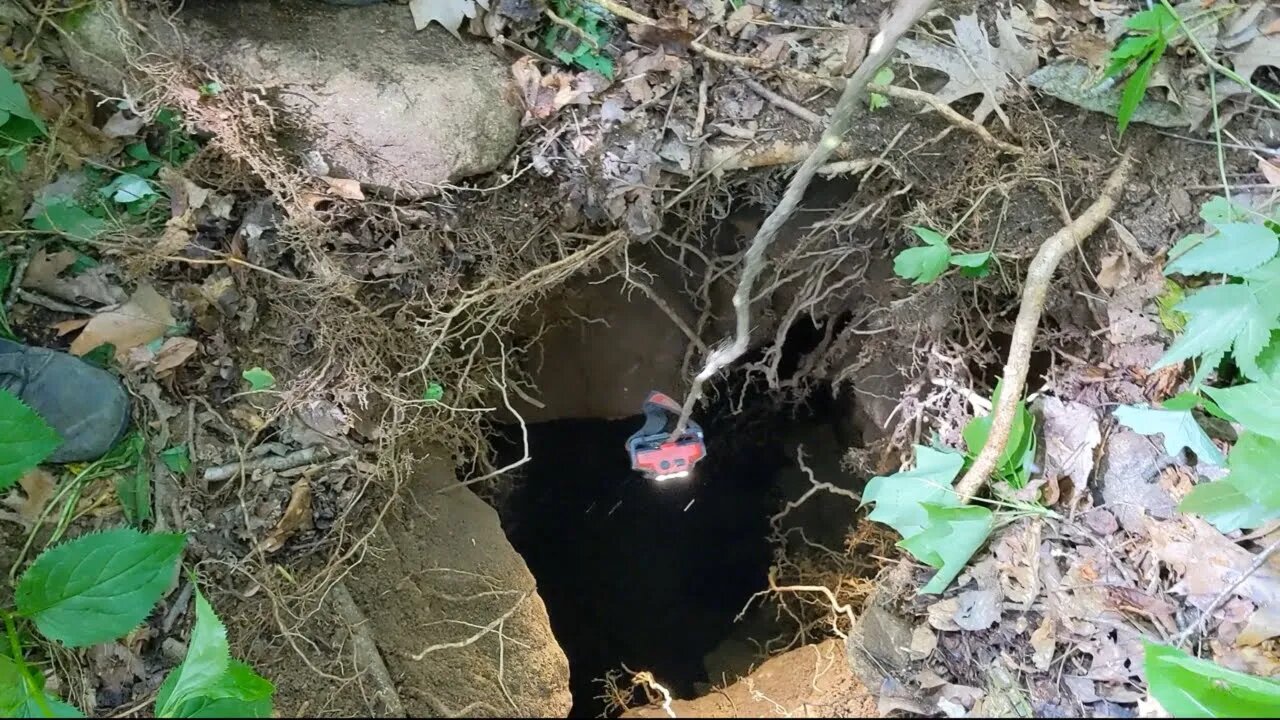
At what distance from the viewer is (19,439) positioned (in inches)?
47.5

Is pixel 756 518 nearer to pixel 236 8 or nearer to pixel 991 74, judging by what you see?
pixel 991 74

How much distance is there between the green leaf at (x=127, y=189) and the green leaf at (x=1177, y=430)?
1.91 metres

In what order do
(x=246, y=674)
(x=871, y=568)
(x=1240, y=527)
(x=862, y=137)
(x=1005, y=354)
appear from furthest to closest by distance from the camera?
(x=871, y=568), (x=1005, y=354), (x=862, y=137), (x=1240, y=527), (x=246, y=674)

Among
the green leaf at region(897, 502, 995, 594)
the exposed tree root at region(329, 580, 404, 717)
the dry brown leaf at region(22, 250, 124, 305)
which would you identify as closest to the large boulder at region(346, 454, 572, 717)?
the exposed tree root at region(329, 580, 404, 717)

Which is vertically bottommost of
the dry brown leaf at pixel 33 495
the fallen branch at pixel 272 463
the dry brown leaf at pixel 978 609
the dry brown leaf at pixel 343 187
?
the dry brown leaf at pixel 978 609

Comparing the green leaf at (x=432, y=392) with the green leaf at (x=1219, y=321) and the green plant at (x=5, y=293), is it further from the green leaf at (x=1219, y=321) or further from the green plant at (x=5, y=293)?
the green leaf at (x=1219, y=321)

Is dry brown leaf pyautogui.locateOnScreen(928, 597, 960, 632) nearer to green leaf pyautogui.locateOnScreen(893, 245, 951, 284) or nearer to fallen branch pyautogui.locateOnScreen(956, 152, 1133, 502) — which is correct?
fallen branch pyautogui.locateOnScreen(956, 152, 1133, 502)

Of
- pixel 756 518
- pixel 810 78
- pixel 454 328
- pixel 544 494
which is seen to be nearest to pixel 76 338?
pixel 454 328

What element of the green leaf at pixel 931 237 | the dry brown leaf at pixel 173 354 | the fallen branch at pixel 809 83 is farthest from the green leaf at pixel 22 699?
the green leaf at pixel 931 237

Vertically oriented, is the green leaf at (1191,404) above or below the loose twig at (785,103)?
below

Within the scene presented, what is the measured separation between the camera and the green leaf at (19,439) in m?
1.19

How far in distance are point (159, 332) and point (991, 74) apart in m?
1.72

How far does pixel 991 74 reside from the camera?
5.48ft

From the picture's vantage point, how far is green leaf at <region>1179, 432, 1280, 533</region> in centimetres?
129
